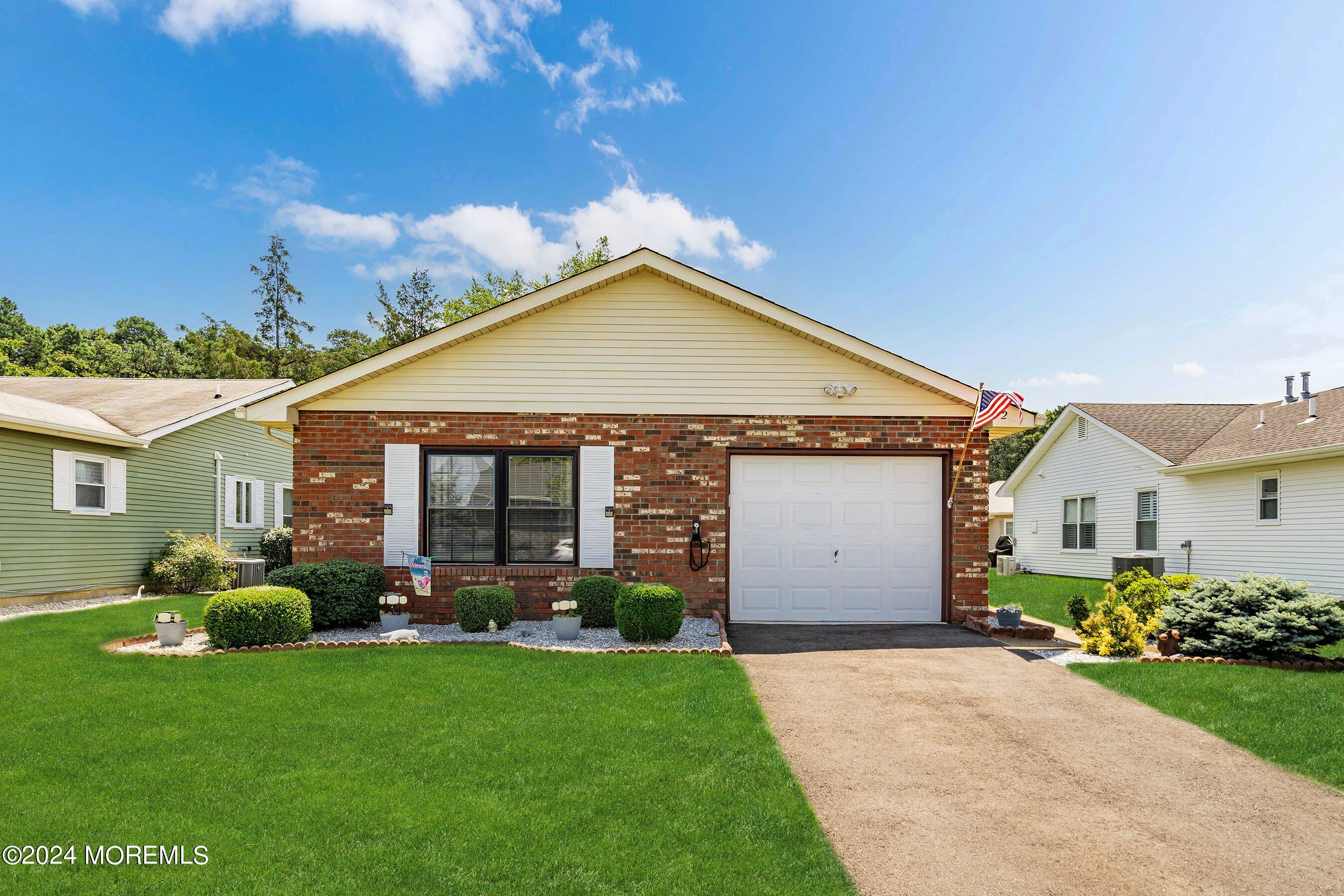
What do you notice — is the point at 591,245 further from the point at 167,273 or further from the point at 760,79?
the point at 167,273

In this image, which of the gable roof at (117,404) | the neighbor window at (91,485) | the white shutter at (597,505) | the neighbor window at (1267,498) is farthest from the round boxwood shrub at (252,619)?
the neighbor window at (1267,498)

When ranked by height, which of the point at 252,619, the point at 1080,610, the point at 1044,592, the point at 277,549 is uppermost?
the point at 252,619

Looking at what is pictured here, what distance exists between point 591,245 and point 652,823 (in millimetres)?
30749

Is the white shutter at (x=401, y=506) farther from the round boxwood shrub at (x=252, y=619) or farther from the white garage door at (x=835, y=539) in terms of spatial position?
the white garage door at (x=835, y=539)

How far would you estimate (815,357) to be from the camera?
10555 mm

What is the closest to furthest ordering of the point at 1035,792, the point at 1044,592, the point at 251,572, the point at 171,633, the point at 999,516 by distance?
1. the point at 1035,792
2. the point at 171,633
3. the point at 251,572
4. the point at 1044,592
5. the point at 999,516

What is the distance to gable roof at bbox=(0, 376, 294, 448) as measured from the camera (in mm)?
13492

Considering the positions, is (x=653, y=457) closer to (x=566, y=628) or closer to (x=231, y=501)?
(x=566, y=628)

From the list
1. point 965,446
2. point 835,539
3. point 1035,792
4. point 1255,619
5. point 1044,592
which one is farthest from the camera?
point 1044,592

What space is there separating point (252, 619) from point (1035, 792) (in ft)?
26.2

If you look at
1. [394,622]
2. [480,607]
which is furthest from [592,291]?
[394,622]

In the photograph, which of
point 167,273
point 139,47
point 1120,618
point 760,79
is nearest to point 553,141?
point 760,79

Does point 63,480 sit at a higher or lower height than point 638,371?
lower

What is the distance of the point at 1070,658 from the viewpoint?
27.1 feet
